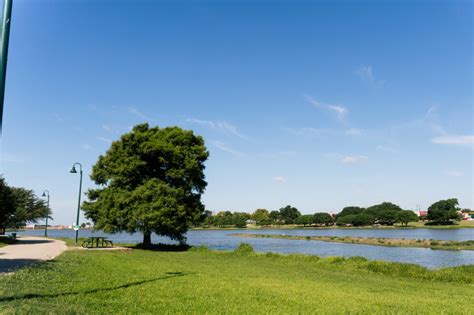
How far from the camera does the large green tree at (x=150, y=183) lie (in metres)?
34.2

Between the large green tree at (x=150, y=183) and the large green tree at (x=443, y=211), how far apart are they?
150078 mm

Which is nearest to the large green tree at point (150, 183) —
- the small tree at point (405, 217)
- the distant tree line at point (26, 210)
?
the distant tree line at point (26, 210)

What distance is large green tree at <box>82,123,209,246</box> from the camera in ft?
112

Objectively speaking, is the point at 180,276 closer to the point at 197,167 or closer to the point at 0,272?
the point at 0,272

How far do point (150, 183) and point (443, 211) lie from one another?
15698cm

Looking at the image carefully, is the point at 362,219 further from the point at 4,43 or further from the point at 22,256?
the point at 4,43

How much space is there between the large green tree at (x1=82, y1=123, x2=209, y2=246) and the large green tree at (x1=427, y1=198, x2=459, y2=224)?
492ft

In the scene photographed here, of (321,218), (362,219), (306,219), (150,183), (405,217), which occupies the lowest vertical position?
(306,219)

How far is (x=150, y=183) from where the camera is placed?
35.0 meters

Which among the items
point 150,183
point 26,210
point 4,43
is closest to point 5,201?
point 150,183

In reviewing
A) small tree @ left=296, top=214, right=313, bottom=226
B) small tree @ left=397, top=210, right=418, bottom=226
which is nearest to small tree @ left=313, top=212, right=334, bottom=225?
small tree @ left=296, top=214, right=313, bottom=226

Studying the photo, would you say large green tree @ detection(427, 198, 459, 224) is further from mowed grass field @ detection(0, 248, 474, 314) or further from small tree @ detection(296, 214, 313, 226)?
mowed grass field @ detection(0, 248, 474, 314)

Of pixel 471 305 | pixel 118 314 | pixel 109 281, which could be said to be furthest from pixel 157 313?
pixel 471 305

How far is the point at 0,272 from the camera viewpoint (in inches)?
601
